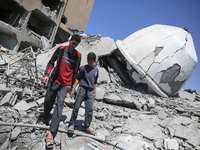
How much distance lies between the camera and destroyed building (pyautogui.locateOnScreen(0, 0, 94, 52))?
31.3 feet

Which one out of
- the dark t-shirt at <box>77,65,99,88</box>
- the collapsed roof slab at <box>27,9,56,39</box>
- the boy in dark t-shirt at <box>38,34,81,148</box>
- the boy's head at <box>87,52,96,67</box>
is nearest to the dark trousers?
the boy in dark t-shirt at <box>38,34,81,148</box>

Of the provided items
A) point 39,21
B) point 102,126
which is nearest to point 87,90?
point 102,126

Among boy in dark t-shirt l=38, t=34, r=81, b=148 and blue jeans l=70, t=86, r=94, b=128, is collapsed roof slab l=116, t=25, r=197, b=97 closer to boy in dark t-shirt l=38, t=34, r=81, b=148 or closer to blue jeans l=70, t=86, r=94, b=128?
blue jeans l=70, t=86, r=94, b=128

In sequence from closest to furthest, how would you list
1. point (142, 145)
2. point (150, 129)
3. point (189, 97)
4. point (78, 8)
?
point (142, 145)
point (150, 129)
point (189, 97)
point (78, 8)

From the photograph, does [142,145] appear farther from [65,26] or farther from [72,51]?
[65,26]

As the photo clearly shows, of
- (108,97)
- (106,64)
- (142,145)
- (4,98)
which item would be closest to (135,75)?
(106,64)

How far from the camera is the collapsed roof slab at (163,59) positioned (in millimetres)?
5031

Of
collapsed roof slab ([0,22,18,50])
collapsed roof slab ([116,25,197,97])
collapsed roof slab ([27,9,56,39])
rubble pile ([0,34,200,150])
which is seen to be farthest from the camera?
collapsed roof slab ([27,9,56,39])

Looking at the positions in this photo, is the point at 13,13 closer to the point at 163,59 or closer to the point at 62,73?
the point at 62,73

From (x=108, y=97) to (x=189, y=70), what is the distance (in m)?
4.24

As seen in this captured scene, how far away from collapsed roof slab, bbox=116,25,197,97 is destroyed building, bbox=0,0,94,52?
8.73m

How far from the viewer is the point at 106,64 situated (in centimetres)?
605

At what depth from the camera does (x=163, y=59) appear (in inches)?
196

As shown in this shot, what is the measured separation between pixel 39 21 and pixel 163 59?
13.3m
